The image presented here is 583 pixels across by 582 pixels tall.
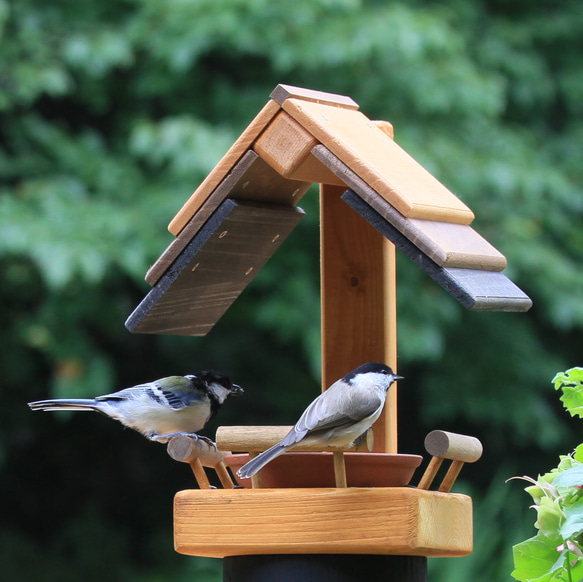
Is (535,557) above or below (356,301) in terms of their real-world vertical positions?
below

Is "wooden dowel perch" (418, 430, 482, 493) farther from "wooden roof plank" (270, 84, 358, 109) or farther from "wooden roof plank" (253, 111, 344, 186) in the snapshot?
"wooden roof plank" (270, 84, 358, 109)

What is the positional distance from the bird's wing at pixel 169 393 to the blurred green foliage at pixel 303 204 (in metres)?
1.97

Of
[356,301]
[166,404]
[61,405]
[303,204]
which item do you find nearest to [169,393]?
[166,404]

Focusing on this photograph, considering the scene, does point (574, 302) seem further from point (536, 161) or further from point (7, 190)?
point (7, 190)

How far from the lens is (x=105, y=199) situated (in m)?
4.55

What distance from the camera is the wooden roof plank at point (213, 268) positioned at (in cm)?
190

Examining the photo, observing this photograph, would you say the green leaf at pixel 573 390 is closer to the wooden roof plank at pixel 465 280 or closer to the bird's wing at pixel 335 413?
the wooden roof plank at pixel 465 280

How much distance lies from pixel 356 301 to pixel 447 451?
1.63 ft

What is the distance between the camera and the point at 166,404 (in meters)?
2.03

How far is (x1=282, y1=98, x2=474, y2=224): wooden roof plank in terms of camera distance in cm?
166

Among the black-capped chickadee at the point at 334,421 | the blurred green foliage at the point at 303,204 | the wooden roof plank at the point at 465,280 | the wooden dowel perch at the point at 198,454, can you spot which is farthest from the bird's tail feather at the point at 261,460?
the blurred green foliage at the point at 303,204

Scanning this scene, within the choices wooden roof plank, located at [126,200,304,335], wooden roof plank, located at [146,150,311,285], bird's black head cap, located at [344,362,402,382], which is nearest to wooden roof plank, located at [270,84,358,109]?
wooden roof plank, located at [146,150,311,285]

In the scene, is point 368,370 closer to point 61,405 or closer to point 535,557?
point 535,557

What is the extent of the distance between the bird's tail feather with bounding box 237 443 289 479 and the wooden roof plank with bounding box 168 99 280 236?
0.53 m
